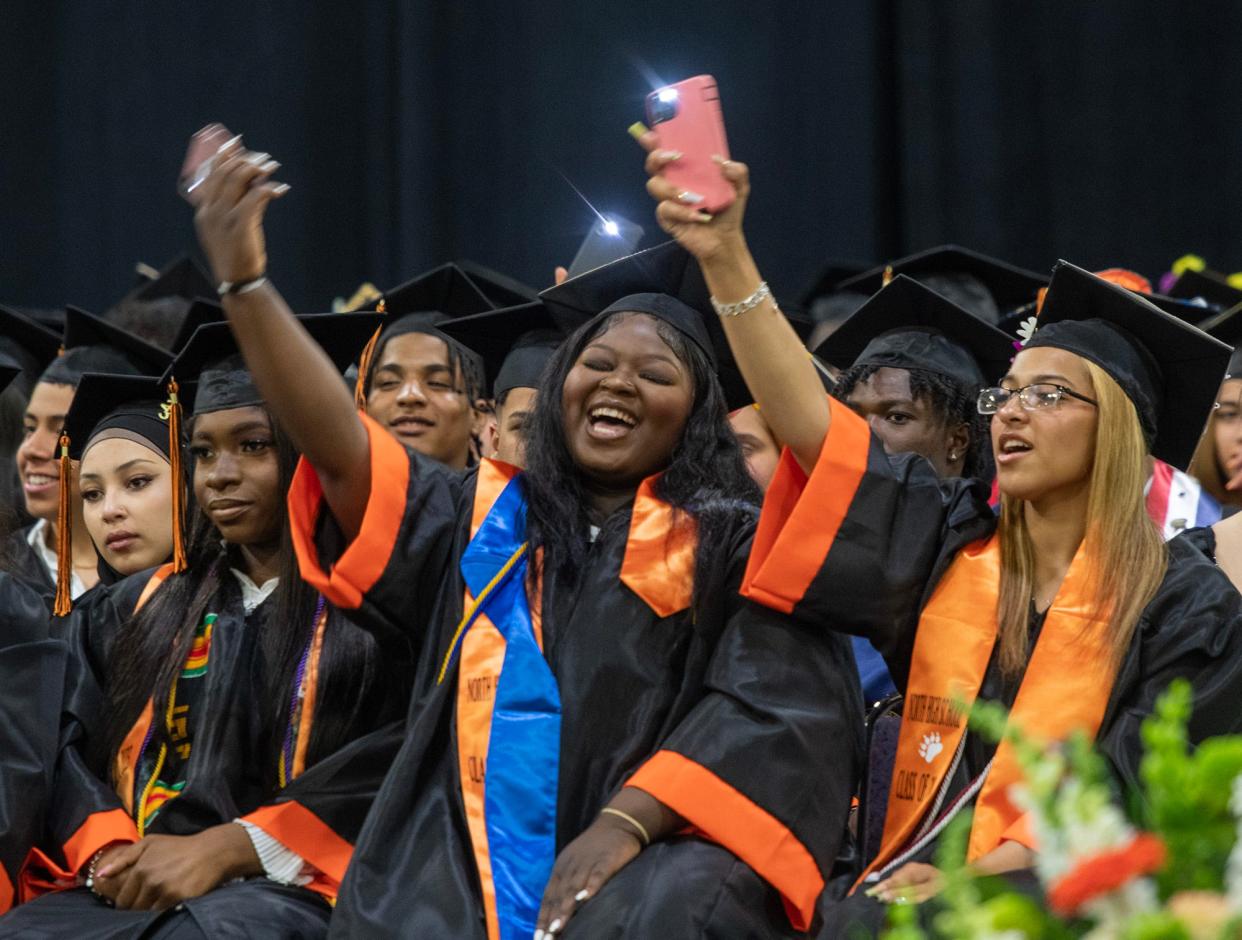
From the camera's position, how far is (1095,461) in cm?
289

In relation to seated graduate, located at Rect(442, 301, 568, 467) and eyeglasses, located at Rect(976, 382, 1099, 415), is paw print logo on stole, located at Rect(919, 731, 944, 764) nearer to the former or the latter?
eyeglasses, located at Rect(976, 382, 1099, 415)

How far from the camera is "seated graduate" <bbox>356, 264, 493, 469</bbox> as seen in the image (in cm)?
434

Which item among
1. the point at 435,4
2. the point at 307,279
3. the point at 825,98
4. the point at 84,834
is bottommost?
the point at 84,834

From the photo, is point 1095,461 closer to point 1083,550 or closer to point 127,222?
point 1083,550

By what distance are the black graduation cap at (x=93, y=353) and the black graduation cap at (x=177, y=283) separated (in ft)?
3.59

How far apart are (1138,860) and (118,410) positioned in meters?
3.27

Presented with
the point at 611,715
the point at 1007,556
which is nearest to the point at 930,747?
the point at 1007,556

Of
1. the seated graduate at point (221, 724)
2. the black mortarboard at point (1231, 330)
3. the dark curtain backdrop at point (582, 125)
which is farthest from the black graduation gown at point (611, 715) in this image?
the dark curtain backdrop at point (582, 125)

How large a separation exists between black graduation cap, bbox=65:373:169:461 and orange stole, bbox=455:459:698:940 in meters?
1.29

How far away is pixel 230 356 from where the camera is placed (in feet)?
11.6

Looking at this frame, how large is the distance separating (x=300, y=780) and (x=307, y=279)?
4.30 meters

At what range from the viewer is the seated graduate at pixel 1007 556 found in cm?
264

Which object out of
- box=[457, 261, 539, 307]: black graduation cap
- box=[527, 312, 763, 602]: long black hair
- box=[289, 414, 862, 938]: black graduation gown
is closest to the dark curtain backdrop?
box=[457, 261, 539, 307]: black graduation cap

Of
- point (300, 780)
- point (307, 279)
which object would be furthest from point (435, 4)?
point (300, 780)
